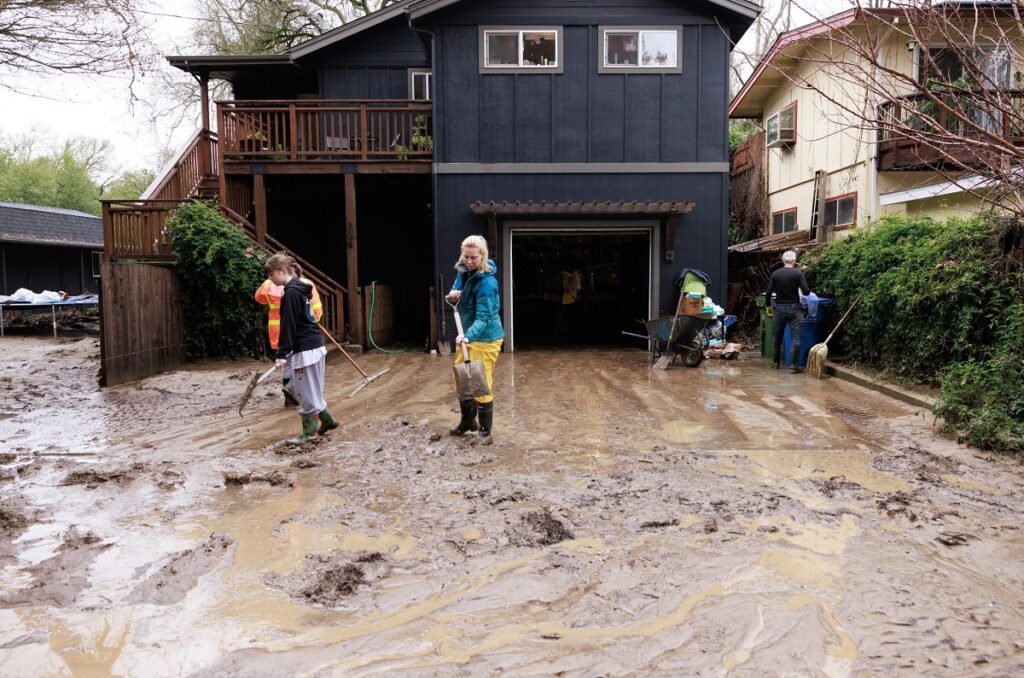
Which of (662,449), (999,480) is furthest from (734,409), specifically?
(999,480)

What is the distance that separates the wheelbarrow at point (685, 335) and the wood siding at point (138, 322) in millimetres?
7298

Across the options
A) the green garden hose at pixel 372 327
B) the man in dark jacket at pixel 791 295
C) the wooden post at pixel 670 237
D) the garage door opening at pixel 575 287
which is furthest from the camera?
the garage door opening at pixel 575 287

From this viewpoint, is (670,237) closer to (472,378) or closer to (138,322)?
(472,378)

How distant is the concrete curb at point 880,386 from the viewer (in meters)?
7.99

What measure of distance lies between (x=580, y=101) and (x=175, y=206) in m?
7.67

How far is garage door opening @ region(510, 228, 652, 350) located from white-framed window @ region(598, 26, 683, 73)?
Answer: 4.02 metres

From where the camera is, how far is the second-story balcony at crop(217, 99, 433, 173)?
13969 mm

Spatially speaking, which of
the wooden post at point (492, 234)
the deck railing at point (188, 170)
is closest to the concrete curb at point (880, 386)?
the wooden post at point (492, 234)

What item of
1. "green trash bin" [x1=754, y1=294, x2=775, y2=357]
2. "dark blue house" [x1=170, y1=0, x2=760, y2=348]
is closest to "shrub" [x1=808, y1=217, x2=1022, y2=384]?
"green trash bin" [x1=754, y1=294, x2=775, y2=357]

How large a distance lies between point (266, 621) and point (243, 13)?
1053 inches

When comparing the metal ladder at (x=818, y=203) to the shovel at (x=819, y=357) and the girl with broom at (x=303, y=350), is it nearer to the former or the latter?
the shovel at (x=819, y=357)

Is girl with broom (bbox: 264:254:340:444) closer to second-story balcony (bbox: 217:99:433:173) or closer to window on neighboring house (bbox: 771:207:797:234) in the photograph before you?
second-story balcony (bbox: 217:99:433:173)

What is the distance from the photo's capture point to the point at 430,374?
11.0m

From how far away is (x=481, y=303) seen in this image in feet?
20.6
